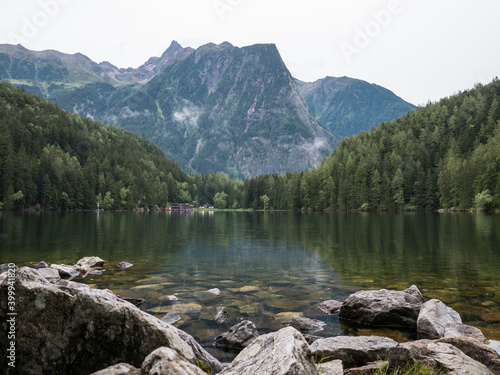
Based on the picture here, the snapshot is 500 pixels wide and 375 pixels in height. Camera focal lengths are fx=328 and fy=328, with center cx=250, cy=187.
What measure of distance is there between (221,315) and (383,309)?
7.88m

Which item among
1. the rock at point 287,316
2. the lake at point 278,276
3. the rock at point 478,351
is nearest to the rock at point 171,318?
the lake at point 278,276

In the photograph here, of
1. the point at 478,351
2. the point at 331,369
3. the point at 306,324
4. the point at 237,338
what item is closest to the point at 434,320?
the point at 478,351

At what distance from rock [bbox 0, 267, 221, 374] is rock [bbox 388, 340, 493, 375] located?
5.50 m

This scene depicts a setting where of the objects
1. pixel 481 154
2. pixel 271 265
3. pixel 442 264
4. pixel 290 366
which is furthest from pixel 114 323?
pixel 481 154

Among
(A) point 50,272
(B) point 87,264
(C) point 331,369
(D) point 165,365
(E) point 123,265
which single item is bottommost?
(E) point 123,265

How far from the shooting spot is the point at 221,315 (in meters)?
16.4

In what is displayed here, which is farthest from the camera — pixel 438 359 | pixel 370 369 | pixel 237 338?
pixel 237 338

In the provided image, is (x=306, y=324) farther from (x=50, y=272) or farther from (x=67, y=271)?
(x=67, y=271)

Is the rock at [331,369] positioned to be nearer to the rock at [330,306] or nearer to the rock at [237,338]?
the rock at [237,338]

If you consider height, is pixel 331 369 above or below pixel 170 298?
above

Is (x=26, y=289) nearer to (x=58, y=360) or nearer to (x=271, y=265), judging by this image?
(x=58, y=360)

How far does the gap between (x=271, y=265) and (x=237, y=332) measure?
1724 cm

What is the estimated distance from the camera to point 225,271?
27.8 metres

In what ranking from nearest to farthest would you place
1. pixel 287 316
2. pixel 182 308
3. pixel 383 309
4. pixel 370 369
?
pixel 370 369 → pixel 383 309 → pixel 287 316 → pixel 182 308
